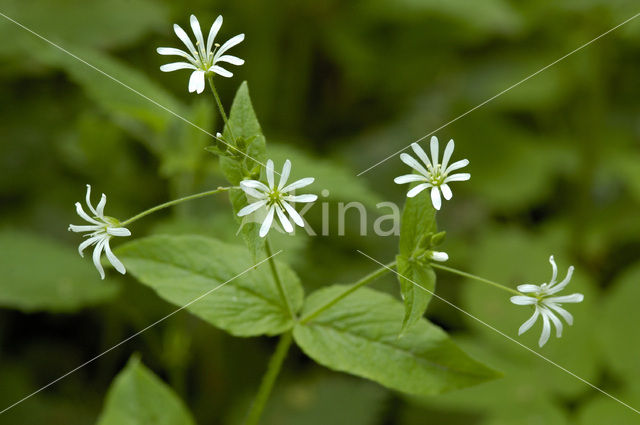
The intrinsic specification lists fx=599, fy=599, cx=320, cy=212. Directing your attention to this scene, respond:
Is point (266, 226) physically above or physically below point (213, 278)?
above

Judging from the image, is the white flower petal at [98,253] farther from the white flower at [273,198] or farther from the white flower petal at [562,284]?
the white flower petal at [562,284]

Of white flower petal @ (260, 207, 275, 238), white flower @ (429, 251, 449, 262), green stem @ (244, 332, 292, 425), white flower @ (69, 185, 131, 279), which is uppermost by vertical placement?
white flower @ (429, 251, 449, 262)

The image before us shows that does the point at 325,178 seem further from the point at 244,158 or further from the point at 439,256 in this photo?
the point at 439,256

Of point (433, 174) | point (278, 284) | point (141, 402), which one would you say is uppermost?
point (433, 174)

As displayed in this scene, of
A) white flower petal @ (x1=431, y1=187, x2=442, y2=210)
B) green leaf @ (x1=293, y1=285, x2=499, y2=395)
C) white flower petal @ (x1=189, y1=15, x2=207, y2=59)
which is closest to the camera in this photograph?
white flower petal @ (x1=431, y1=187, x2=442, y2=210)

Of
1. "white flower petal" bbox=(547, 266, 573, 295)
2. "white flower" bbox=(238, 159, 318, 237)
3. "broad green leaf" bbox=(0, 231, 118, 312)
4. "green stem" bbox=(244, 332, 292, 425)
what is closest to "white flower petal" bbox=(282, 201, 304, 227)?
"white flower" bbox=(238, 159, 318, 237)

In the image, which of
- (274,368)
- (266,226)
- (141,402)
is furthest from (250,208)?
(141,402)

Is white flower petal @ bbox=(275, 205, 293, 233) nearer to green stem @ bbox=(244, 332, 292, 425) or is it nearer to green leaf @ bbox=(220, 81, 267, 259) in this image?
green leaf @ bbox=(220, 81, 267, 259)
